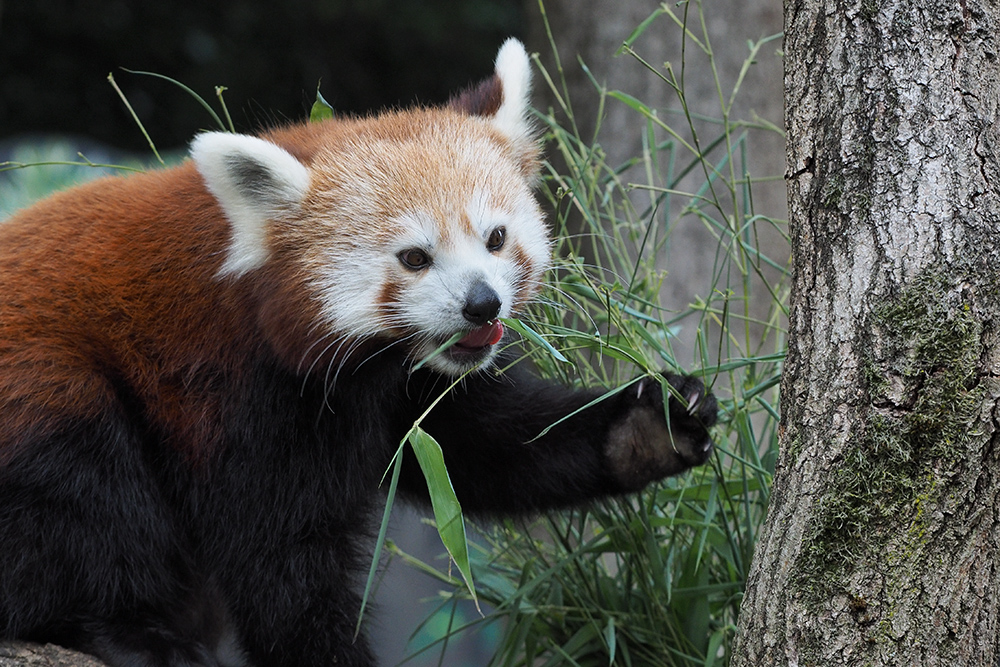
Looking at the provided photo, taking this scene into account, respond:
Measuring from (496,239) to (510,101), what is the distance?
0.43 m

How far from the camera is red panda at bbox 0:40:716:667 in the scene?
6.95 ft

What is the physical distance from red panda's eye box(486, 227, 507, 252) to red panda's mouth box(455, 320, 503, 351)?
0.56 feet

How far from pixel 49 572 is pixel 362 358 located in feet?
2.52

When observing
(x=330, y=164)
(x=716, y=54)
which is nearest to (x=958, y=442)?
(x=330, y=164)

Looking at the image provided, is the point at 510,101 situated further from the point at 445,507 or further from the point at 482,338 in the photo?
the point at 445,507

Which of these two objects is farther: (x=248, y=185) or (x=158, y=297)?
(x=158, y=297)

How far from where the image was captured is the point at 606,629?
2.38 m

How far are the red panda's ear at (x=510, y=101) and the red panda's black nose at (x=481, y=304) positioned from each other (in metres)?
0.55

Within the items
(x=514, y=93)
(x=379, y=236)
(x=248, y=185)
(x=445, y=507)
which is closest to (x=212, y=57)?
(x=514, y=93)

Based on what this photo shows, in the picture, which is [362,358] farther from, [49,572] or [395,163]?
[49,572]

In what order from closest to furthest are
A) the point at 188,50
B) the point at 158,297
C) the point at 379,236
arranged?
the point at 379,236
the point at 158,297
the point at 188,50

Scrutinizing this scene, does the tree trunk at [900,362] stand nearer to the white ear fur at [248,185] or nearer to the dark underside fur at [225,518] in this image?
the dark underside fur at [225,518]

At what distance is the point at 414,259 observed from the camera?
2.13 meters

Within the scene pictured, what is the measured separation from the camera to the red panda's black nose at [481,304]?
2.04 meters
